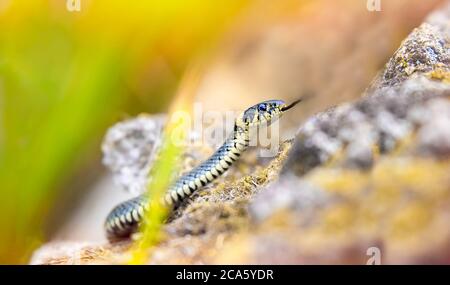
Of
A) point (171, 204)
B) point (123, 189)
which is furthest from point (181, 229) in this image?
point (123, 189)

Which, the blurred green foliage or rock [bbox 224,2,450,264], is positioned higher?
the blurred green foliage

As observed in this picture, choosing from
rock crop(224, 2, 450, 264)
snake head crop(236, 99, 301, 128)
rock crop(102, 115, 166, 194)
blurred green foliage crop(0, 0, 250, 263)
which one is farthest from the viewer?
rock crop(102, 115, 166, 194)

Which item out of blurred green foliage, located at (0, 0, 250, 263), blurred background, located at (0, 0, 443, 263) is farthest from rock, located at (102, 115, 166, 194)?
blurred green foliage, located at (0, 0, 250, 263)

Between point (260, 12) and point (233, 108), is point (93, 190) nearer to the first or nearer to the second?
point (233, 108)

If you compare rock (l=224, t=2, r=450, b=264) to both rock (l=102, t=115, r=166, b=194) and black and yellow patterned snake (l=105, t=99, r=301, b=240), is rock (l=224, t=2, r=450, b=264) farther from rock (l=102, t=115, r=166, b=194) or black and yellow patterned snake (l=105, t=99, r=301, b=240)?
rock (l=102, t=115, r=166, b=194)

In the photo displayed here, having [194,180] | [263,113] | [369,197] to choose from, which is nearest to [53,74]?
[194,180]

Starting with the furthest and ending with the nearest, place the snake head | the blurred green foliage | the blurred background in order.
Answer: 1. the snake head
2. the blurred background
3. the blurred green foliage

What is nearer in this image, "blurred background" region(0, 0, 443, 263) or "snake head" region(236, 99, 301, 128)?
"blurred background" region(0, 0, 443, 263)
